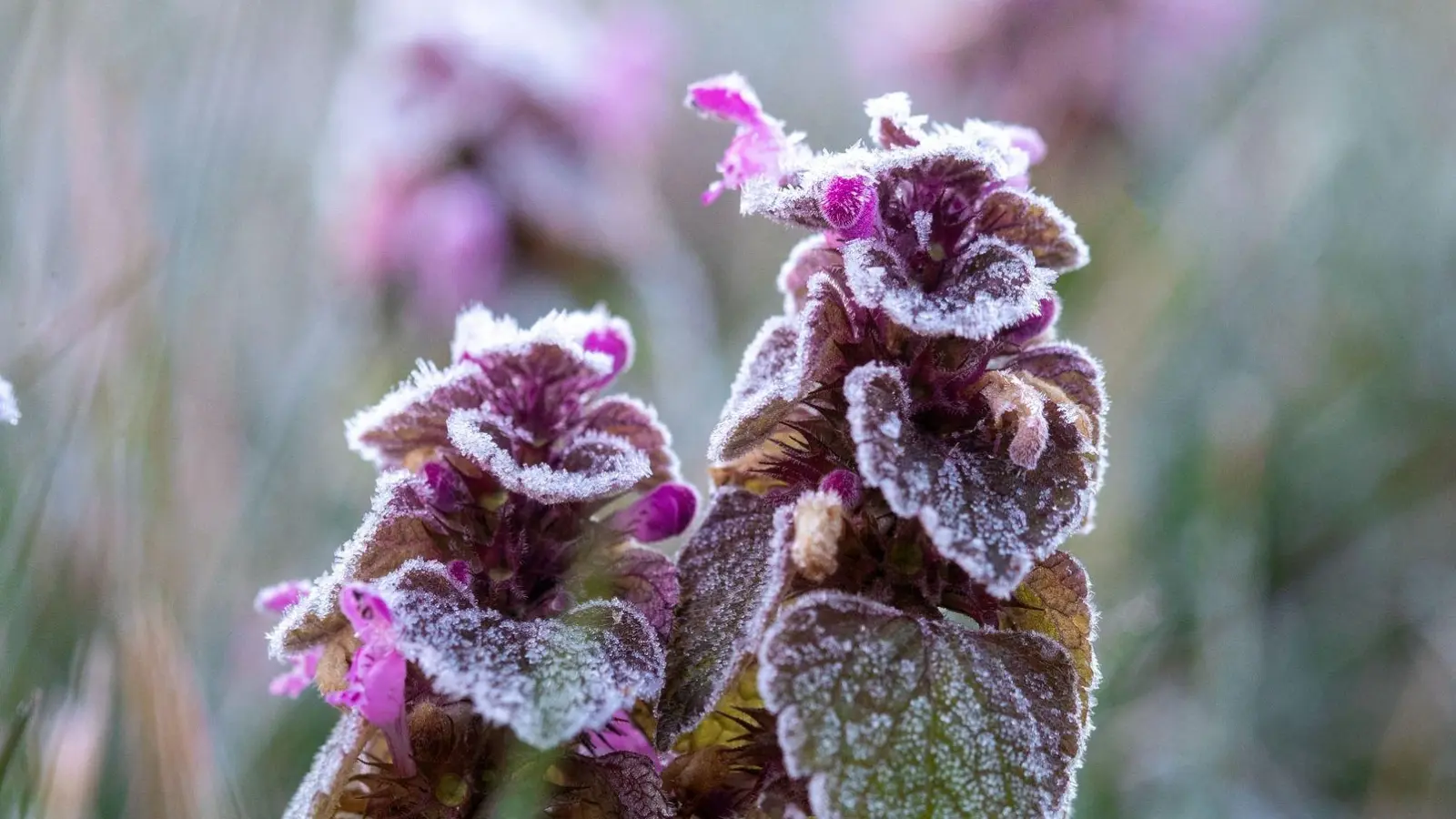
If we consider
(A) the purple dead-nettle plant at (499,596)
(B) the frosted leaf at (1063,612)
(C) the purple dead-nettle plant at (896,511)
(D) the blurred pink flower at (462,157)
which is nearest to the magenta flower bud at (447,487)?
(A) the purple dead-nettle plant at (499,596)

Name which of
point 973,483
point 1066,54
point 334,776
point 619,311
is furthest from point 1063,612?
point 1066,54

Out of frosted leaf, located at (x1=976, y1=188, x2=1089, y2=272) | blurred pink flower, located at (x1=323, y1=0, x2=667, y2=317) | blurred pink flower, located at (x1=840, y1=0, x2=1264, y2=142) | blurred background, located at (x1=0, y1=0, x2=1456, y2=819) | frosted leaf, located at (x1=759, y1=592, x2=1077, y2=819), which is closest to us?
frosted leaf, located at (x1=759, y1=592, x2=1077, y2=819)

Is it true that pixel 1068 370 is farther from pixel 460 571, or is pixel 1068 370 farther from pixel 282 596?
pixel 282 596

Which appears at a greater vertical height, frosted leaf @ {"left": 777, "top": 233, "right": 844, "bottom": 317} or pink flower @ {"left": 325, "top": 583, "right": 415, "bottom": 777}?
frosted leaf @ {"left": 777, "top": 233, "right": 844, "bottom": 317}

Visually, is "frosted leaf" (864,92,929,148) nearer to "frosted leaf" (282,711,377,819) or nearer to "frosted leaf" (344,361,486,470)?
"frosted leaf" (344,361,486,470)

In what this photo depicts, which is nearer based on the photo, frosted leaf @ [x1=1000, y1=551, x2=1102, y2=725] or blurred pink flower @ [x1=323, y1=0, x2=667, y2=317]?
frosted leaf @ [x1=1000, y1=551, x2=1102, y2=725]

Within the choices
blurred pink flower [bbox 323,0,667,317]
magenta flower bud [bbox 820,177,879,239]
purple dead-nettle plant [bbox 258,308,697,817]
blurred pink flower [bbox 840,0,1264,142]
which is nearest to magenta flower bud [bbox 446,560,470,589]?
purple dead-nettle plant [bbox 258,308,697,817]

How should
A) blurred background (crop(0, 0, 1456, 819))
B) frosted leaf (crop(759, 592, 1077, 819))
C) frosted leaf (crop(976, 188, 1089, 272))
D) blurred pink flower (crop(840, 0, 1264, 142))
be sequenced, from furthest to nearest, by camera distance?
blurred pink flower (crop(840, 0, 1264, 142))
blurred background (crop(0, 0, 1456, 819))
frosted leaf (crop(976, 188, 1089, 272))
frosted leaf (crop(759, 592, 1077, 819))
